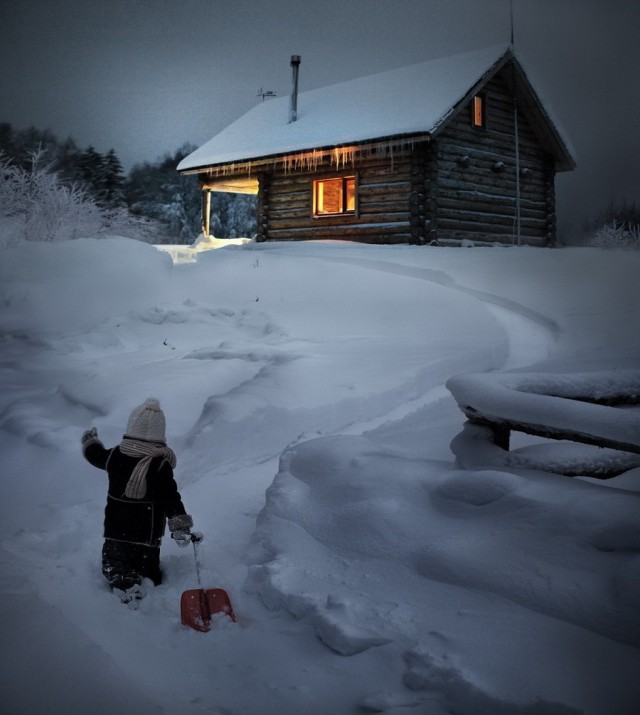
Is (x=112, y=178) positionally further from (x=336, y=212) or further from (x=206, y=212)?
(x=336, y=212)

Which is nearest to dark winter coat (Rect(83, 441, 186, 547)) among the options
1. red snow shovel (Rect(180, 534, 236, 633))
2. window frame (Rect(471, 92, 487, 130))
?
red snow shovel (Rect(180, 534, 236, 633))

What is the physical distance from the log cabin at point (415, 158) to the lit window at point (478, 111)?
0.12 feet

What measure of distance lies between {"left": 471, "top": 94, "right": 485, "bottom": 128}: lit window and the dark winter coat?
15515mm

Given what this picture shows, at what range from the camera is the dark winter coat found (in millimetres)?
3453

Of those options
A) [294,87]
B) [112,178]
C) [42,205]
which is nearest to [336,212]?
[294,87]

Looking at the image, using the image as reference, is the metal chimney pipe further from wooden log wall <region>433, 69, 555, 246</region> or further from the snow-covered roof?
wooden log wall <region>433, 69, 555, 246</region>

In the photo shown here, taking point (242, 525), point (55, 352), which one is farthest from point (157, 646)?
point (55, 352)

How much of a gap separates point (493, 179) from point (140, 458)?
51.0ft

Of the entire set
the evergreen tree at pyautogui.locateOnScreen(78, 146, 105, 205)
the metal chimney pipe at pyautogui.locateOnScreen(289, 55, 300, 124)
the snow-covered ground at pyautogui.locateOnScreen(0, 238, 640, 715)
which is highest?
the evergreen tree at pyautogui.locateOnScreen(78, 146, 105, 205)

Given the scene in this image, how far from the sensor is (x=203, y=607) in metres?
2.86

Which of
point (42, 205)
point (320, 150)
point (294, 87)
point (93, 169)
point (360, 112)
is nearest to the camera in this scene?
point (320, 150)

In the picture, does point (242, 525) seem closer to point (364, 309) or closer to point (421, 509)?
point (421, 509)

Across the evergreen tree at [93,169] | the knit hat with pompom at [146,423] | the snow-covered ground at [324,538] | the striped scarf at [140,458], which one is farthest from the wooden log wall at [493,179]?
the evergreen tree at [93,169]

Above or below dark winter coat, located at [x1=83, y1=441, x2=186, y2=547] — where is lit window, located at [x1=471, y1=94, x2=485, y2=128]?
above
